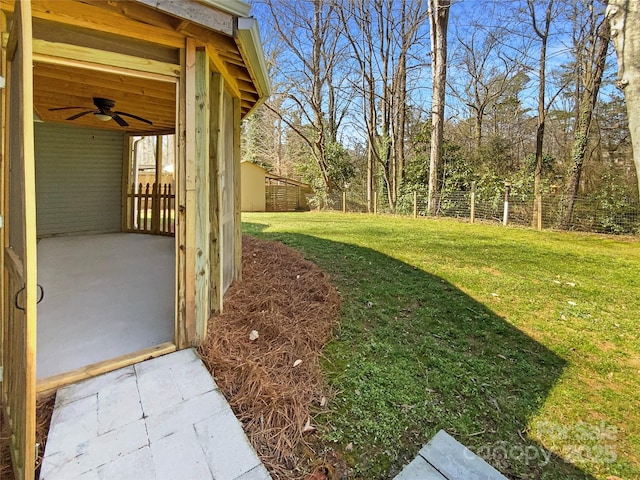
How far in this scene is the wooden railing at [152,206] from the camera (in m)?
6.47

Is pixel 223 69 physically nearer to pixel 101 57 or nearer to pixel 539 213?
pixel 101 57

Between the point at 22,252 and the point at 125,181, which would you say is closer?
the point at 22,252

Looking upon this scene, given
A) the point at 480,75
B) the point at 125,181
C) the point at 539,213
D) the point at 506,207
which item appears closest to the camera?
the point at 125,181

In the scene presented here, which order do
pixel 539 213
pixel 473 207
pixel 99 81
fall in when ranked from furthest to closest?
pixel 473 207
pixel 539 213
pixel 99 81

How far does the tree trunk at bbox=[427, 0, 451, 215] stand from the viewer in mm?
11305

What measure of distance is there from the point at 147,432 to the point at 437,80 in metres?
12.8

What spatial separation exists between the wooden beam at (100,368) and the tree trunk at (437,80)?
10.7m

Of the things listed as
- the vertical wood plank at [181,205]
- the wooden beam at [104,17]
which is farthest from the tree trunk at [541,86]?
the wooden beam at [104,17]

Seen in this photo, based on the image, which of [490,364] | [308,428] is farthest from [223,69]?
[490,364]

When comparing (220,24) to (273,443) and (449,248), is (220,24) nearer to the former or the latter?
(273,443)

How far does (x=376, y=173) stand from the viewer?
56.2 ft

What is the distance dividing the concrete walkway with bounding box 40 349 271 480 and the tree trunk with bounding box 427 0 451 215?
10849 mm

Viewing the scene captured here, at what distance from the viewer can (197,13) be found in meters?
1.88

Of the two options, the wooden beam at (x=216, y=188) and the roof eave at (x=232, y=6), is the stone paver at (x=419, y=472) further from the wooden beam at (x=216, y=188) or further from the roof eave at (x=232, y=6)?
the roof eave at (x=232, y=6)
